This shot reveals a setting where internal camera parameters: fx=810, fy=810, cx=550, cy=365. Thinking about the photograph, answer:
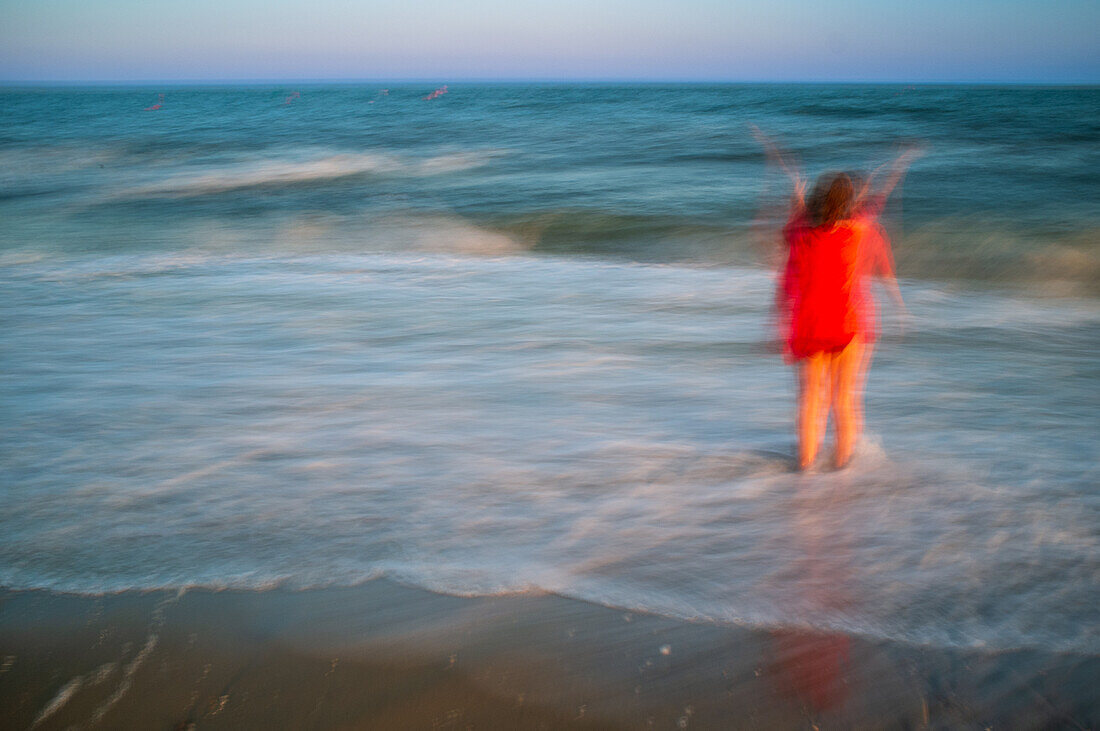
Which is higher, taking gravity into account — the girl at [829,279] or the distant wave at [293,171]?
the distant wave at [293,171]

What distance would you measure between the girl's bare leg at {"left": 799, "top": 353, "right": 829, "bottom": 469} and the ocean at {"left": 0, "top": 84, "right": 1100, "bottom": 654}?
0.16 m

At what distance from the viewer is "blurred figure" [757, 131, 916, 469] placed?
3.08 metres

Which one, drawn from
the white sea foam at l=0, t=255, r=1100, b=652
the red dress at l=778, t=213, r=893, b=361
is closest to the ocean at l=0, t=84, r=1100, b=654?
the white sea foam at l=0, t=255, r=1100, b=652

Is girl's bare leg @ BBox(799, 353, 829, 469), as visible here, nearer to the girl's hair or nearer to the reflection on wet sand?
the reflection on wet sand

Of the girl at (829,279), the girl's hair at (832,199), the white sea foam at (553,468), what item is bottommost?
the white sea foam at (553,468)

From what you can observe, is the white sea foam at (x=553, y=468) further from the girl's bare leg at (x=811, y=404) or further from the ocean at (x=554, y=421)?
the girl's bare leg at (x=811, y=404)

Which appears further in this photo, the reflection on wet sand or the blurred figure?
the blurred figure

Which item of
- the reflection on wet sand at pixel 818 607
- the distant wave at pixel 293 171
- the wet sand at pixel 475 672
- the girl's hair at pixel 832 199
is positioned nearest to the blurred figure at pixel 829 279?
the girl's hair at pixel 832 199

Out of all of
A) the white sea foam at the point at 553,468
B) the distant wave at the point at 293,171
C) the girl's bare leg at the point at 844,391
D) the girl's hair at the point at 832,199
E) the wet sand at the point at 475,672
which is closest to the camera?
the wet sand at the point at 475,672

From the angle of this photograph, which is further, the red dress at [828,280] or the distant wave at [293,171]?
the distant wave at [293,171]

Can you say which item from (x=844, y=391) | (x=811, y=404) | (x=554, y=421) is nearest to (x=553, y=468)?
(x=554, y=421)

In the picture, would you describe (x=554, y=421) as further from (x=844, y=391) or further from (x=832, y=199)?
(x=832, y=199)

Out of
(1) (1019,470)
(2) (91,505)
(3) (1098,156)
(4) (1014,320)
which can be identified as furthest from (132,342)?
(3) (1098,156)

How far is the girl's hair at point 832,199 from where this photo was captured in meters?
3.02
